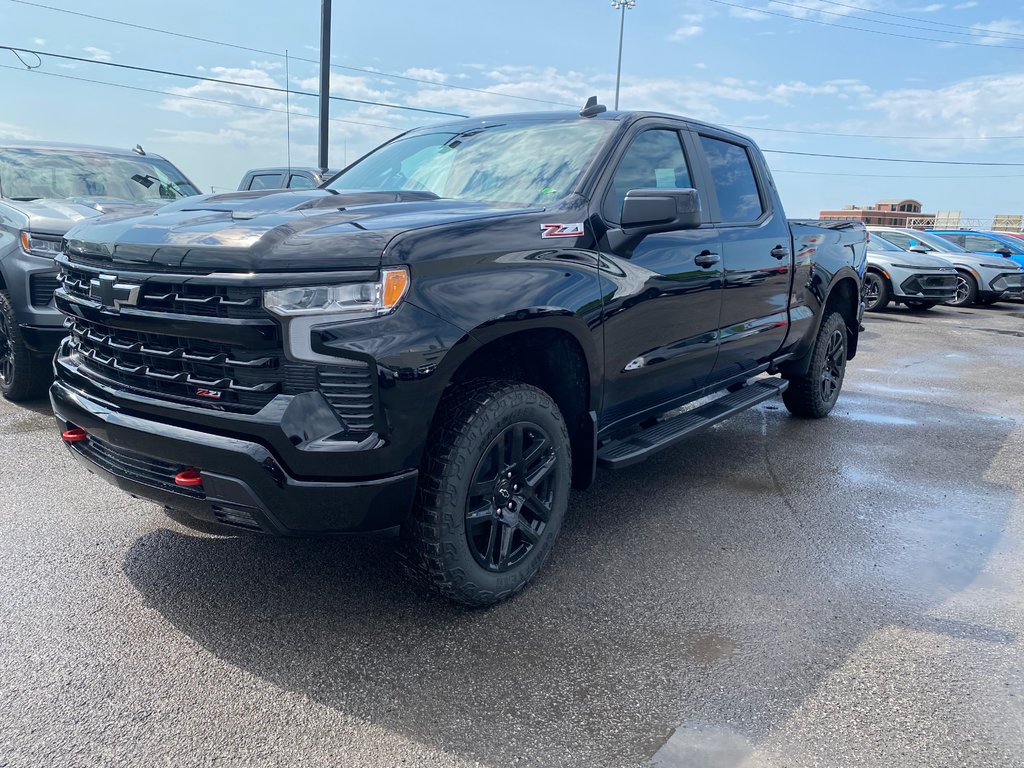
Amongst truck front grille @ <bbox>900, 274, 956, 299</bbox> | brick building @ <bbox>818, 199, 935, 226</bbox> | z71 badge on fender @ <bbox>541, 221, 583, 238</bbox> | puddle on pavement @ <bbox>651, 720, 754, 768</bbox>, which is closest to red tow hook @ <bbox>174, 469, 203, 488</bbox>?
z71 badge on fender @ <bbox>541, 221, 583, 238</bbox>

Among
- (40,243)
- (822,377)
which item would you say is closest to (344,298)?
(40,243)

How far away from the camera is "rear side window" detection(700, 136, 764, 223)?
443 centimetres

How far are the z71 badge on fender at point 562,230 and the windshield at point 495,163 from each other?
0.65ft

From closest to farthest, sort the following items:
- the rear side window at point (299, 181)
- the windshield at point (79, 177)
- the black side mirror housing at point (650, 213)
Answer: the black side mirror housing at point (650, 213) → the windshield at point (79, 177) → the rear side window at point (299, 181)

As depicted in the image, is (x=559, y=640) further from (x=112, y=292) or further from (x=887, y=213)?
(x=887, y=213)

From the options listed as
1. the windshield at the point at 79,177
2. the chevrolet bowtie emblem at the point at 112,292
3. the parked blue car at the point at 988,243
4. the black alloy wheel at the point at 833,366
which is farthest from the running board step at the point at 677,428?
the parked blue car at the point at 988,243

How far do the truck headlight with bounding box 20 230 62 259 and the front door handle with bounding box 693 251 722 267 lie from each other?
4.07 metres

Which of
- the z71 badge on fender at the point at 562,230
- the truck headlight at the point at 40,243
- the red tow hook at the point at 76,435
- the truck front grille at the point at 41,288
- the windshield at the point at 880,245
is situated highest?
the z71 badge on fender at the point at 562,230

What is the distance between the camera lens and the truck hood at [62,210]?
5.24 meters

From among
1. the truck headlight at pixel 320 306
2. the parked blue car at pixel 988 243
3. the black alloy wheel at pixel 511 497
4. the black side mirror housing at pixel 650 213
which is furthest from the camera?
the parked blue car at pixel 988 243

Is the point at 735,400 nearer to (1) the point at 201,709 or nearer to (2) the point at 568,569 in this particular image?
(2) the point at 568,569

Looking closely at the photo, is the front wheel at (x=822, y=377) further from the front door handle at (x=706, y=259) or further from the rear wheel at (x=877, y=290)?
the rear wheel at (x=877, y=290)

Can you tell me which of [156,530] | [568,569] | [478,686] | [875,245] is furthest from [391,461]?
[875,245]

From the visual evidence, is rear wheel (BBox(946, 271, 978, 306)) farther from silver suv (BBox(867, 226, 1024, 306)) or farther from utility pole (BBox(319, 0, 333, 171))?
utility pole (BBox(319, 0, 333, 171))
